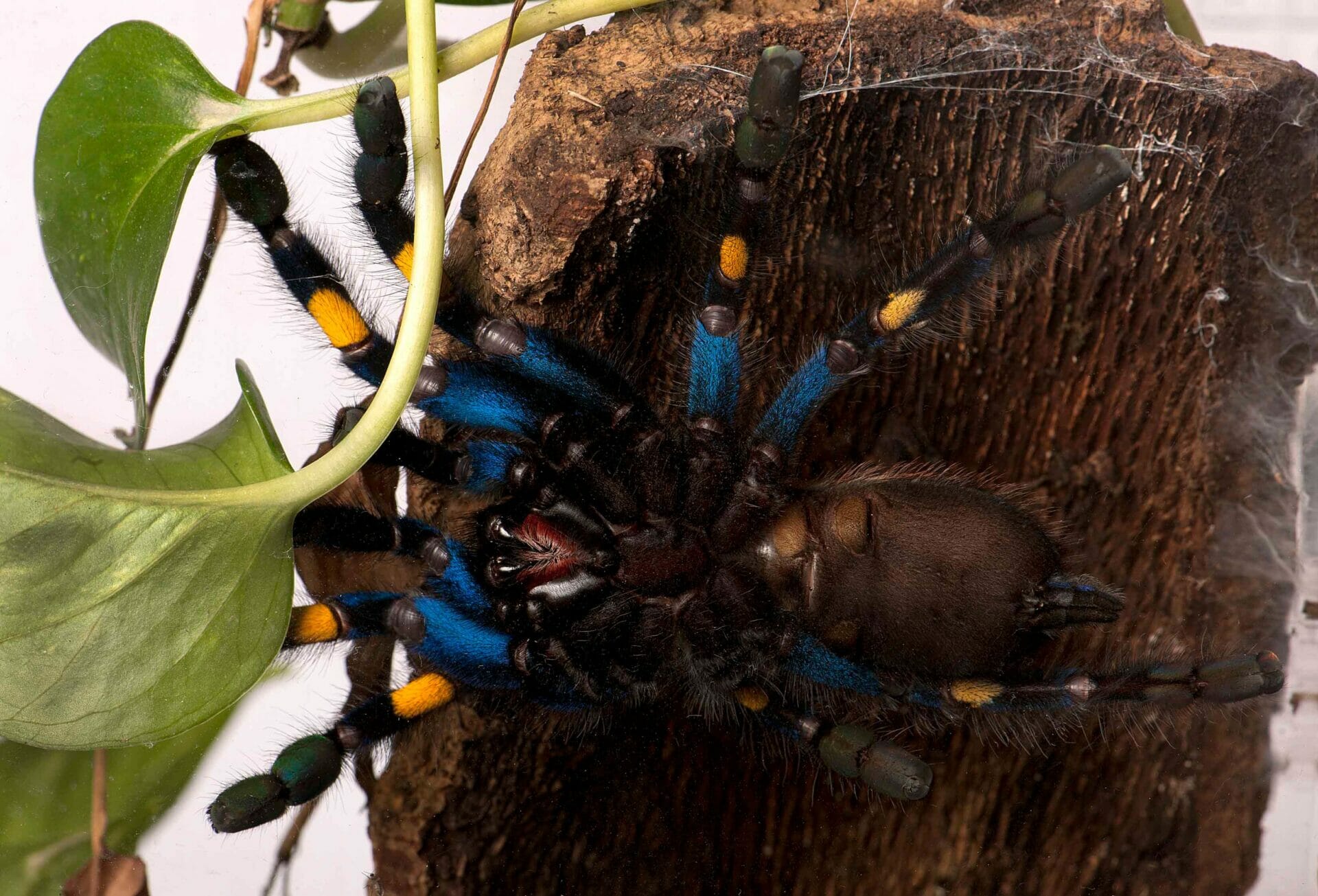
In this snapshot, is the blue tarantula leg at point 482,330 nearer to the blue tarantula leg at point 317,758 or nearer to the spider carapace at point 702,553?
the spider carapace at point 702,553

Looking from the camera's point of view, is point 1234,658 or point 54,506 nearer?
point 54,506

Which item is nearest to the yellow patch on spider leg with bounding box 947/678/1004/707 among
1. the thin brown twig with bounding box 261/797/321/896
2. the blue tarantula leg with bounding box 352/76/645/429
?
the blue tarantula leg with bounding box 352/76/645/429

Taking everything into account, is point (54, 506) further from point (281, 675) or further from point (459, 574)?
point (281, 675)

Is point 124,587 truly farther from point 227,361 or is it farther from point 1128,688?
point 1128,688

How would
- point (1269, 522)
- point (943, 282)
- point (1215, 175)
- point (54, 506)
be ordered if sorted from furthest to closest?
point (1269, 522) → point (1215, 175) → point (943, 282) → point (54, 506)

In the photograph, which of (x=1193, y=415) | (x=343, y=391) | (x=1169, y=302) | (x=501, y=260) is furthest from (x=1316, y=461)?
(x=343, y=391)

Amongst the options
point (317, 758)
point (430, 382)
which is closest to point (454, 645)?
point (317, 758)
